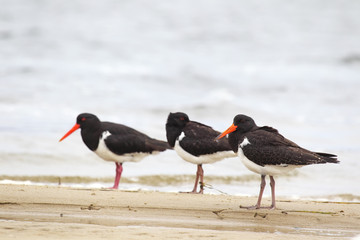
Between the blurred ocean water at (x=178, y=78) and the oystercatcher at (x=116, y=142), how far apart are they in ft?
2.37

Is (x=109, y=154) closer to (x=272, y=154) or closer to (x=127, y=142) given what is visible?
(x=127, y=142)

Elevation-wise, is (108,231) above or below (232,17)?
below

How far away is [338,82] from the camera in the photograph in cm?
2142

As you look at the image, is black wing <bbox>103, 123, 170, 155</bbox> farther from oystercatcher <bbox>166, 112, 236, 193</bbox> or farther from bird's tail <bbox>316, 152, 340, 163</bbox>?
bird's tail <bbox>316, 152, 340, 163</bbox>

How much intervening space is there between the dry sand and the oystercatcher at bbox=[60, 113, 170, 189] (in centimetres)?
188

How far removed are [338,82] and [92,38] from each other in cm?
901

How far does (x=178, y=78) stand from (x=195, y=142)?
1296 cm

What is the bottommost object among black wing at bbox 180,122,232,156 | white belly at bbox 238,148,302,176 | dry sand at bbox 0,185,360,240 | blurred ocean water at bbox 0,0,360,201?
dry sand at bbox 0,185,360,240

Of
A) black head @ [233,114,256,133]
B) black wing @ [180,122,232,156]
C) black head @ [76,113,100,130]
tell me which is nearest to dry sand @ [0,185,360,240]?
black head @ [233,114,256,133]

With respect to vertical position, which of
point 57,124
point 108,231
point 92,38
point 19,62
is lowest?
point 108,231

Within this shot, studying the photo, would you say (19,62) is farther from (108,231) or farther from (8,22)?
(108,231)

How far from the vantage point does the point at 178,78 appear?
69.3 feet

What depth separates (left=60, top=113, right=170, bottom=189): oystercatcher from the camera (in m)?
9.12

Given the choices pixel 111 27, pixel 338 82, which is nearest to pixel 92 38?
pixel 111 27
